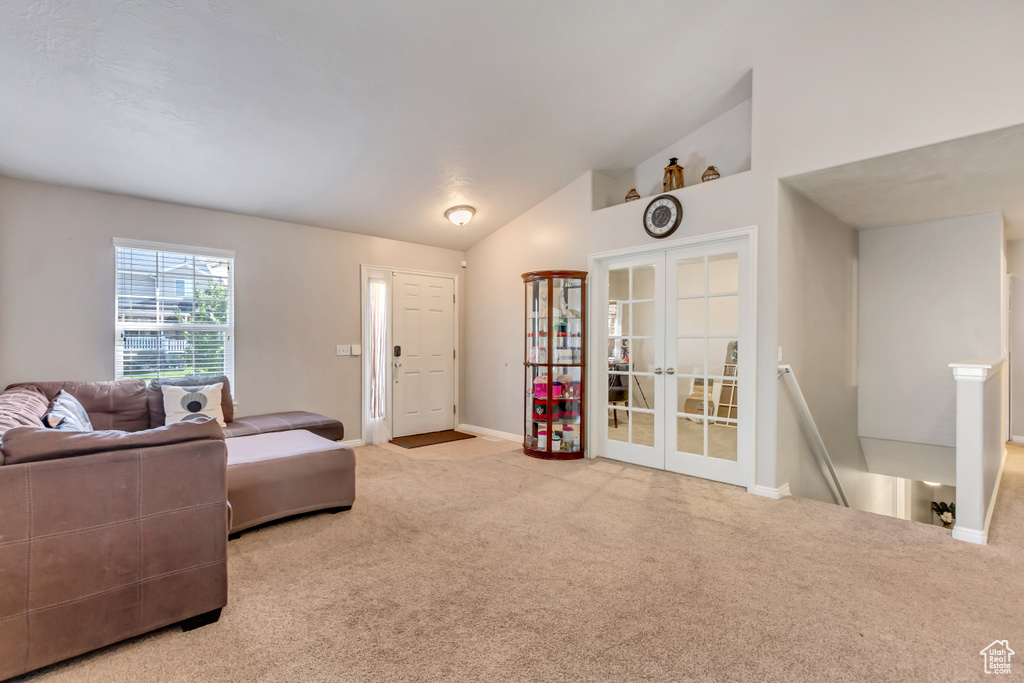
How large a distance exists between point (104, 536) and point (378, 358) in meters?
3.86

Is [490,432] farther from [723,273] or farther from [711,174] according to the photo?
[711,174]

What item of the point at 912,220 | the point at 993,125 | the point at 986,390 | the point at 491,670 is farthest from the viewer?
the point at 912,220

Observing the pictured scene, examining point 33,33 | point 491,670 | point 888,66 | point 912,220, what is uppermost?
point 888,66

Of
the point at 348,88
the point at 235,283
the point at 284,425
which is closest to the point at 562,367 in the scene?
the point at 284,425

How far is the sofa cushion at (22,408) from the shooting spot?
2.32 metres

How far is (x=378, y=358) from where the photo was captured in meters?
5.63

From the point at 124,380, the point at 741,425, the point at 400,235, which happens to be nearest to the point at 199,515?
the point at 124,380

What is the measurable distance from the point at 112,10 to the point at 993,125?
15.3 feet

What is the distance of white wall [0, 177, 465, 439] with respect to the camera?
3.70 meters

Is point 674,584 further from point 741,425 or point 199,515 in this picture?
point 199,515

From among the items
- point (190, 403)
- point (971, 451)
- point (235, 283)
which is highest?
point (235, 283)

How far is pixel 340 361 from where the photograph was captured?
5.38m

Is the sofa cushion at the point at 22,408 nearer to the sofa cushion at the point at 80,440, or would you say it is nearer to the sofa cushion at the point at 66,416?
the sofa cushion at the point at 66,416

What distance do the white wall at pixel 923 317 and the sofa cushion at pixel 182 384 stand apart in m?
6.40
